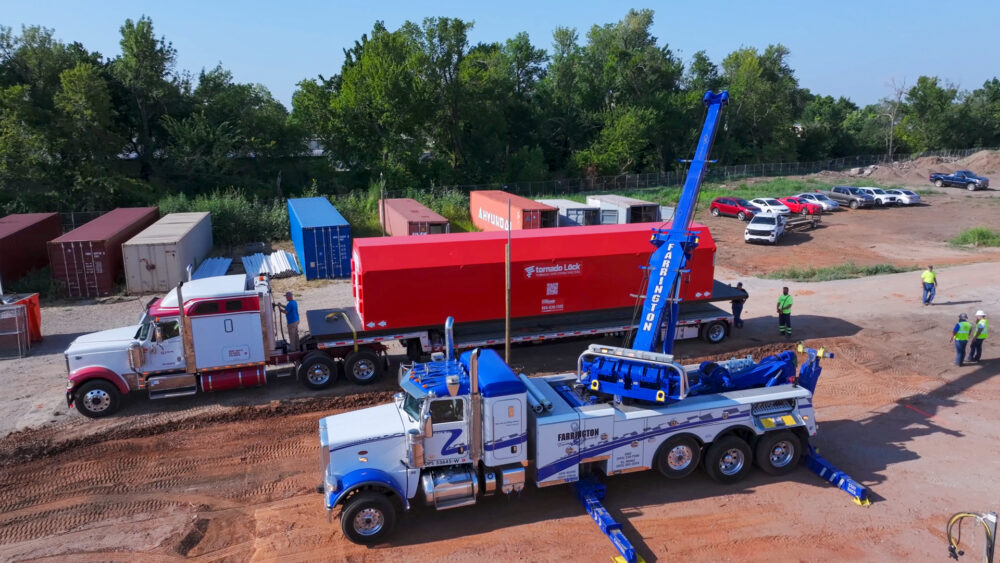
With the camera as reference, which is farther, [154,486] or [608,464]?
[154,486]

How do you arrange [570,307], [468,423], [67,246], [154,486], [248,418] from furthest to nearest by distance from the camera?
1. [67,246]
2. [570,307]
3. [248,418]
4. [154,486]
5. [468,423]

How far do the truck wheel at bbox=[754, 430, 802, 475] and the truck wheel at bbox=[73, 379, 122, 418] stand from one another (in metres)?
13.1

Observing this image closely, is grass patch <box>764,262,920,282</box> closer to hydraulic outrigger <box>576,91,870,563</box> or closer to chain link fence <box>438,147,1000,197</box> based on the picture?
hydraulic outrigger <box>576,91,870,563</box>

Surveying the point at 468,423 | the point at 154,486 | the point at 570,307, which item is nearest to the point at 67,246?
the point at 154,486

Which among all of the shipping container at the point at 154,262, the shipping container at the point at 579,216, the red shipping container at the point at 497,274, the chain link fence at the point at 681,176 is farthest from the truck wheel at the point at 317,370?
the chain link fence at the point at 681,176

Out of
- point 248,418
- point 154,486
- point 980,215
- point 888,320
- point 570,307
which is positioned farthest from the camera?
point 980,215

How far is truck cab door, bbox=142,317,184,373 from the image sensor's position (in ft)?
46.9

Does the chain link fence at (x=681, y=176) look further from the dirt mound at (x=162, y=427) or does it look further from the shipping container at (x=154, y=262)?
the dirt mound at (x=162, y=427)

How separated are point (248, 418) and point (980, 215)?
151ft

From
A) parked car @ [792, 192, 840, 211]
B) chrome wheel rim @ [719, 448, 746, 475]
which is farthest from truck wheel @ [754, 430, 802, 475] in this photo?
parked car @ [792, 192, 840, 211]

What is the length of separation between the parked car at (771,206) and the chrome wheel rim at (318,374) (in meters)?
31.1

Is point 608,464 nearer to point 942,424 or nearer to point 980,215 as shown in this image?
point 942,424

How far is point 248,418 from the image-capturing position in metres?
14.4

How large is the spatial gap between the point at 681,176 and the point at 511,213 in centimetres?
3529
